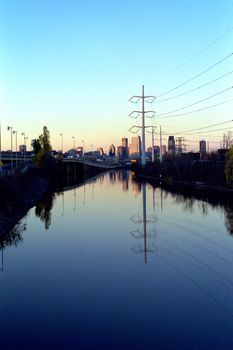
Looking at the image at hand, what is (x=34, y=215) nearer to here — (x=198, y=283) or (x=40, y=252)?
(x=40, y=252)

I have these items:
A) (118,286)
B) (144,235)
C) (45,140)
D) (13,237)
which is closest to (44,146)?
(45,140)

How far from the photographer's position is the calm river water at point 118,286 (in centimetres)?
863

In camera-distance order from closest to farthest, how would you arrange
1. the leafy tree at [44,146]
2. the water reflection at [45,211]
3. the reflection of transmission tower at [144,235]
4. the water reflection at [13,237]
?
the reflection of transmission tower at [144,235] → the water reflection at [13,237] → the water reflection at [45,211] → the leafy tree at [44,146]

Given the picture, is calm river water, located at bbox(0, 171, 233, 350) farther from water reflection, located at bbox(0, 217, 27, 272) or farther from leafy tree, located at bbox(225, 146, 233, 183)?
leafy tree, located at bbox(225, 146, 233, 183)

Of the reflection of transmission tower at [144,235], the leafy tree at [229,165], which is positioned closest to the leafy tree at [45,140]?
the leafy tree at [229,165]

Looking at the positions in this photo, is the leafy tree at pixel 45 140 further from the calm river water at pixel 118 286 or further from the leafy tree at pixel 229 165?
the calm river water at pixel 118 286

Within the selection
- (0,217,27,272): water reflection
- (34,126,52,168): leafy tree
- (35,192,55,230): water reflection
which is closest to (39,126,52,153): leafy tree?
(34,126,52,168): leafy tree

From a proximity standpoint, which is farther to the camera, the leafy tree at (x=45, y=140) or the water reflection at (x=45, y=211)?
the leafy tree at (x=45, y=140)

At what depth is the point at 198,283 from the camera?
39.2 ft

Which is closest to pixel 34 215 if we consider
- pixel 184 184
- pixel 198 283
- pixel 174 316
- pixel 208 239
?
pixel 208 239

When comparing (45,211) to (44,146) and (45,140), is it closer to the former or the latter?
(44,146)

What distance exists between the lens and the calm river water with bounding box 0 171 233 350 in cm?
863

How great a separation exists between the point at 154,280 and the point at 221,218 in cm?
1276

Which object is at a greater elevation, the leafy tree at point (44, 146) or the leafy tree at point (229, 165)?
the leafy tree at point (44, 146)
